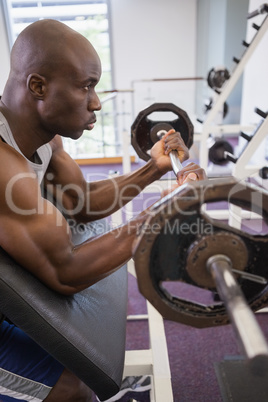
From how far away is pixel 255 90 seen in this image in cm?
346

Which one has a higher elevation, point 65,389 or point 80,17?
point 80,17

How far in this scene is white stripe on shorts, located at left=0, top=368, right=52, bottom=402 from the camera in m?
0.75

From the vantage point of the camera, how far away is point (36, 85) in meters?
0.74

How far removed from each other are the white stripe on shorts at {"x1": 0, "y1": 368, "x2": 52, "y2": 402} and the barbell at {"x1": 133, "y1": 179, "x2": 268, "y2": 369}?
1.45ft

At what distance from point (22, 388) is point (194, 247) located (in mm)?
572

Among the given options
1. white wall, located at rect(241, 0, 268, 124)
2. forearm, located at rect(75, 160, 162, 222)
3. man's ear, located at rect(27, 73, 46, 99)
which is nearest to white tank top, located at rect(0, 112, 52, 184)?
man's ear, located at rect(27, 73, 46, 99)

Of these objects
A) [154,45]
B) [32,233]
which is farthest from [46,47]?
[154,45]

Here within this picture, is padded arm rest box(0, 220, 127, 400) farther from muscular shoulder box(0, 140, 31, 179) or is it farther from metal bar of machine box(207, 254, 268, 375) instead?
metal bar of machine box(207, 254, 268, 375)

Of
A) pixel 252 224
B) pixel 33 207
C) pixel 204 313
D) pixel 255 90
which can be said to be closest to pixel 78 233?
pixel 33 207

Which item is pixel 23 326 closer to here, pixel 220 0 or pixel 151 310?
pixel 151 310

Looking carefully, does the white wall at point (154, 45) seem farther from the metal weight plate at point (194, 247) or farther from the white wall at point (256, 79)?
the metal weight plate at point (194, 247)

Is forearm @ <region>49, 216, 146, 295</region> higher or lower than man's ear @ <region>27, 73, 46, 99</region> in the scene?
lower

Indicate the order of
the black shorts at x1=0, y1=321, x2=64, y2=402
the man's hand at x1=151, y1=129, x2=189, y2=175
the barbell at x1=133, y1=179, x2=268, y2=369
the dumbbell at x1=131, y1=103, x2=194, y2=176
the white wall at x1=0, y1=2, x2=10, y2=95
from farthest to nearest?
1. the white wall at x1=0, y1=2, x2=10, y2=95
2. the dumbbell at x1=131, y1=103, x2=194, y2=176
3. the man's hand at x1=151, y1=129, x2=189, y2=175
4. the black shorts at x1=0, y1=321, x2=64, y2=402
5. the barbell at x1=133, y1=179, x2=268, y2=369

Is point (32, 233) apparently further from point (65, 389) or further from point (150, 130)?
point (150, 130)
